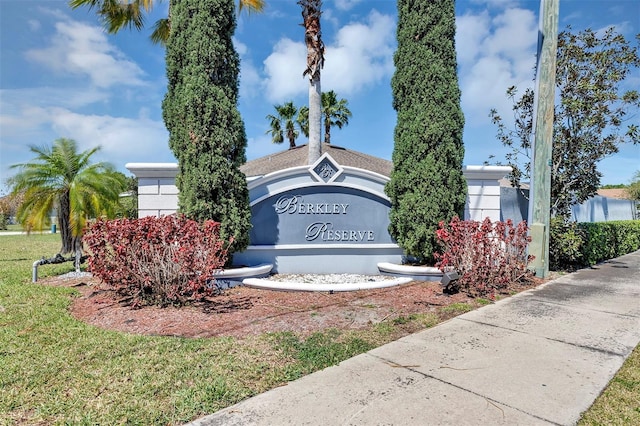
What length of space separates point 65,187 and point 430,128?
8472 mm

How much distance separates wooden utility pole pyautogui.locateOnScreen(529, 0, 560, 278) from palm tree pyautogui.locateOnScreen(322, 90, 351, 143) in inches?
603

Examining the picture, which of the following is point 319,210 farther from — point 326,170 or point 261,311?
point 261,311

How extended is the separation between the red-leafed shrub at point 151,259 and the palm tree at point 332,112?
18323 mm

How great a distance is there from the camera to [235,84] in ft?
25.2

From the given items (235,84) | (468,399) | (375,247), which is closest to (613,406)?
(468,399)

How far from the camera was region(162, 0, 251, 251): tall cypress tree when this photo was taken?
7.21 metres

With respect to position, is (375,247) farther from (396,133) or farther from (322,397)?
(322,397)

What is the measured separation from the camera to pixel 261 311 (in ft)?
18.5

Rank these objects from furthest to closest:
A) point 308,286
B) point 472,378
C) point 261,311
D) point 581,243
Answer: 1. point 581,243
2. point 308,286
3. point 261,311
4. point 472,378

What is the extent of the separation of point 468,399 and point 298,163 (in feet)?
40.6

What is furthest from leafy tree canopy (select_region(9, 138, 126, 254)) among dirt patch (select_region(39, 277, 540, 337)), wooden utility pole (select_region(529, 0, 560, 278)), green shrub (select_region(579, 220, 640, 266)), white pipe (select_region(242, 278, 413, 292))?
green shrub (select_region(579, 220, 640, 266))

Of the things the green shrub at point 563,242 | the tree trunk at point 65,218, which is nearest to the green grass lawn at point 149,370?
the tree trunk at point 65,218

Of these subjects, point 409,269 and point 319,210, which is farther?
point 319,210

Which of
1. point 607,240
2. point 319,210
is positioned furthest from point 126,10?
point 607,240
